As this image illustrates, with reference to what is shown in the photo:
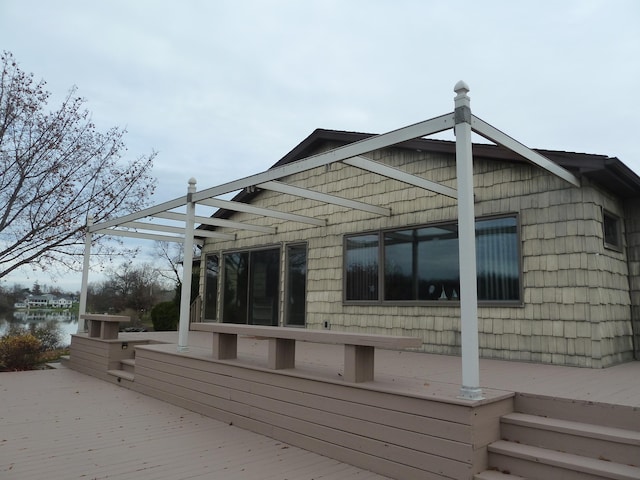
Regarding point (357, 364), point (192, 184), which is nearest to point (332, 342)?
point (357, 364)

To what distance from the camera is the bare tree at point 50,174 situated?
446 inches

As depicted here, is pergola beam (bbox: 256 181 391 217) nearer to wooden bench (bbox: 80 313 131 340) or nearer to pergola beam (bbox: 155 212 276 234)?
pergola beam (bbox: 155 212 276 234)

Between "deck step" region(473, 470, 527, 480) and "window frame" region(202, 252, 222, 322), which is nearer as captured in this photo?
"deck step" region(473, 470, 527, 480)

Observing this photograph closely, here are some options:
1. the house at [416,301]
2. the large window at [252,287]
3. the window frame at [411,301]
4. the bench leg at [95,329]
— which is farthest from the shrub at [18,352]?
the window frame at [411,301]

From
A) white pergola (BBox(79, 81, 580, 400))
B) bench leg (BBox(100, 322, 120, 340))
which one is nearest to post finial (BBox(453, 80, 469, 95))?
white pergola (BBox(79, 81, 580, 400))

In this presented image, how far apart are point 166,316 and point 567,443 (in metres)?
13.0

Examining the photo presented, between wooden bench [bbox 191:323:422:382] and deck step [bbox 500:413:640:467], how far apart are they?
0.86 meters

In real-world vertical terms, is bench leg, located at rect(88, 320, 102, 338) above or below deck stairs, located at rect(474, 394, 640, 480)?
above

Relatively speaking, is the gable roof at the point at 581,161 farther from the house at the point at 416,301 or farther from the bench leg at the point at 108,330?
the bench leg at the point at 108,330

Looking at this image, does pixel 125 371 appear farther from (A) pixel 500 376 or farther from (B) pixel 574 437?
(B) pixel 574 437

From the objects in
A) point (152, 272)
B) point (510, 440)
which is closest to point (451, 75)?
point (510, 440)

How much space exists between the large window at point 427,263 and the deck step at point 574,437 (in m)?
2.79

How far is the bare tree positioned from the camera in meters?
11.3

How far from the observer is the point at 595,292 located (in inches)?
200
